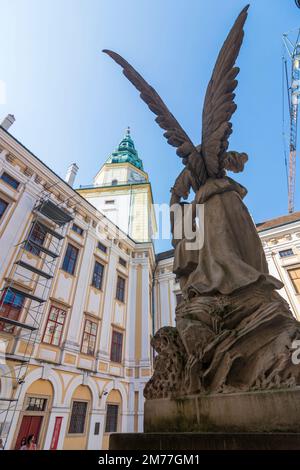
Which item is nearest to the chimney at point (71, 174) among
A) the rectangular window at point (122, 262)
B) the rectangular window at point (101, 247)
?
the rectangular window at point (101, 247)

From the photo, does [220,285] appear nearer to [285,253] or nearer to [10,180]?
[10,180]

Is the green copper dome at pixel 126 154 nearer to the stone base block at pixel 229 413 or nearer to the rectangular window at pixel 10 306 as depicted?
the rectangular window at pixel 10 306

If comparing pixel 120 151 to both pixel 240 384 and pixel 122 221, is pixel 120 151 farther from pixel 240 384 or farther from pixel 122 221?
pixel 240 384

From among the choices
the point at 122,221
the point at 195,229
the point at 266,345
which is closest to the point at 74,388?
the point at 195,229

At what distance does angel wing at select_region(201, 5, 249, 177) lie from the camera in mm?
3348

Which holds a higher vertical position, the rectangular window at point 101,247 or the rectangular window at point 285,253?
the rectangular window at point 101,247

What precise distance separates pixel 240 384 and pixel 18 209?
12.6 m

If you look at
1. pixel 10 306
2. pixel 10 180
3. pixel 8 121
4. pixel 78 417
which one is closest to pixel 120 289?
pixel 78 417

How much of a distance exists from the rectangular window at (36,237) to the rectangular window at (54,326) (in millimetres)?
2947

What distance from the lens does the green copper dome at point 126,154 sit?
105ft

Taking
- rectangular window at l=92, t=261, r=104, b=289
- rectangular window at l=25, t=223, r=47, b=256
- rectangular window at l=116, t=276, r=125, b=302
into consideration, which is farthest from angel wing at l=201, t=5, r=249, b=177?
rectangular window at l=116, t=276, r=125, b=302

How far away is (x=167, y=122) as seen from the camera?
390cm

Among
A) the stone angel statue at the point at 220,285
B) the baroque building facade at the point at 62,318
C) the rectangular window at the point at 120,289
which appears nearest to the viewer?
the stone angel statue at the point at 220,285

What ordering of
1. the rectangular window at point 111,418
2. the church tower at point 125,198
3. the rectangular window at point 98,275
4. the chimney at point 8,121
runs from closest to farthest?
the rectangular window at point 111,418 < the chimney at point 8,121 < the rectangular window at point 98,275 < the church tower at point 125,198
